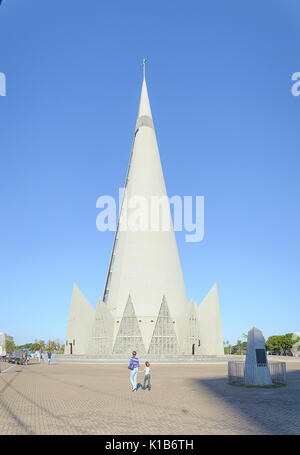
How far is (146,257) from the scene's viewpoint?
151 feet

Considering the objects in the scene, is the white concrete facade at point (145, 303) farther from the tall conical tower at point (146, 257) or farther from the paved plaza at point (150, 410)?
the paved plaza at point (150, 410)

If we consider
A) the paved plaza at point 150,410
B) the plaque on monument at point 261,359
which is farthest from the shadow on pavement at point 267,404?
the plaque on monument at point 261,359

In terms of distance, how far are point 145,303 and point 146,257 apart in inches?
223

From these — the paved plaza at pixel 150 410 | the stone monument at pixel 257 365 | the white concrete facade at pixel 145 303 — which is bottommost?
the paved plaza at pixel 150 410

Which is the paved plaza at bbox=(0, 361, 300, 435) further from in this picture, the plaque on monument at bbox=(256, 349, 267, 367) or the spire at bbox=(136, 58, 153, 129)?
the spire at bbox=(136, 58, 153, 129)

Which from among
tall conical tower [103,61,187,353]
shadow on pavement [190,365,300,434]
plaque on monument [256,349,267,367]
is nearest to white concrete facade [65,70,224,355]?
tall conical tower [103,61,187,353]

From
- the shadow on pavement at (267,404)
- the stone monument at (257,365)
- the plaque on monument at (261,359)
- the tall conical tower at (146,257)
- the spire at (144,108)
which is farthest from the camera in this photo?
the spire at (144,108)

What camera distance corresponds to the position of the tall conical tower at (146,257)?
141ft

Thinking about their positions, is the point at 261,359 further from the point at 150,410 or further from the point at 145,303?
the point at 145,303

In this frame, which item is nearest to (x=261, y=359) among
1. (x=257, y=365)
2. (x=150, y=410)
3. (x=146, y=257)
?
(x=257, y=365)

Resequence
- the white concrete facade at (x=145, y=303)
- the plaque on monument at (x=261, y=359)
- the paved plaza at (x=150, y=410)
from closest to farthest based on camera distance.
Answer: the paved plaza at (x=150, y=410), the plaque on monument at (x=261, y=359), the white concrete facade at (x=145, y=303)

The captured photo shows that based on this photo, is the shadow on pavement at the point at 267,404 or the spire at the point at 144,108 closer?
the shadow on pavement at the point at 267,404

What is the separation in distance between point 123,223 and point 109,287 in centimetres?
829

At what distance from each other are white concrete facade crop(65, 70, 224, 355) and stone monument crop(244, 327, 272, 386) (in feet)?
84.3
